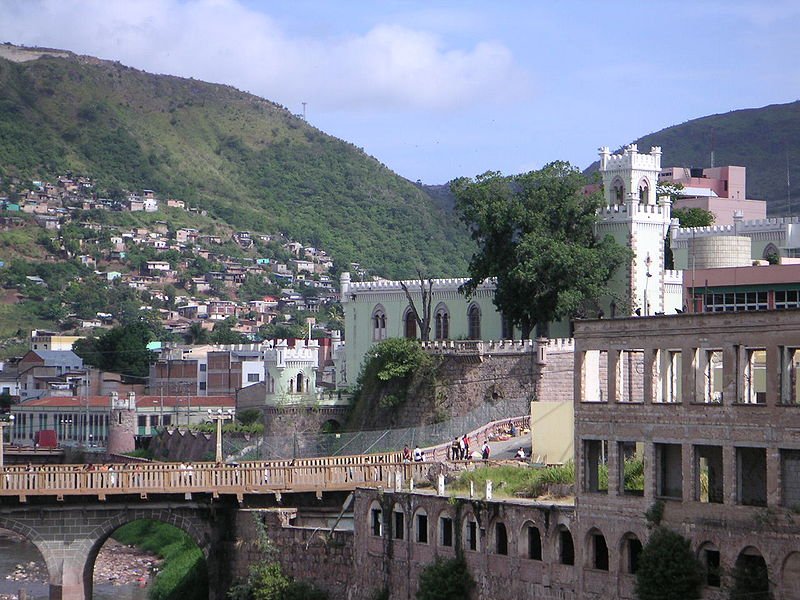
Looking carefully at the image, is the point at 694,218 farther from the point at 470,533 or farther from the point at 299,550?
the point at 470,533

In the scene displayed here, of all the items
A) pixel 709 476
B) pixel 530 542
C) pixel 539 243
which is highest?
pixel 539 243

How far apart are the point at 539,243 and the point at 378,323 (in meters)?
17.7

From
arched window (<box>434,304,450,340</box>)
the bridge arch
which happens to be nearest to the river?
the bridge arch

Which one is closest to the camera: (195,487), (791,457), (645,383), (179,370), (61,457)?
(791,457)

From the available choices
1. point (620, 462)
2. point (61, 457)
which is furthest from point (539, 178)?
point (61, 457)

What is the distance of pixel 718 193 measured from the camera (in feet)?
422

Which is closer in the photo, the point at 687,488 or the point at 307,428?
the point at 687,488

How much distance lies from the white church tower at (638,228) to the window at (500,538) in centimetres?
2577

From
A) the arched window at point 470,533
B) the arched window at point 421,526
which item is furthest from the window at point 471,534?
the arched window at point 421,526

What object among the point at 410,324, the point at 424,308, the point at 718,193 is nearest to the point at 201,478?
the point at 424,308

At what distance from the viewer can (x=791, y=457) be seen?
3581 cm

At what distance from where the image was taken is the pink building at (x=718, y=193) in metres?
106

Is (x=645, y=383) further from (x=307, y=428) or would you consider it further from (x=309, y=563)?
(x=307, y=428)

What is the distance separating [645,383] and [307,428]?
45.2m
